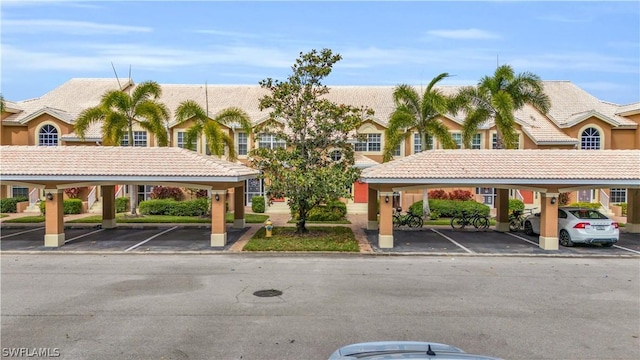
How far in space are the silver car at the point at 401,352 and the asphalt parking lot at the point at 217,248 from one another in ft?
41.3

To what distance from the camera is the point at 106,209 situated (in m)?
23.6

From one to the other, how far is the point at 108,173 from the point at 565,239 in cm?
1794

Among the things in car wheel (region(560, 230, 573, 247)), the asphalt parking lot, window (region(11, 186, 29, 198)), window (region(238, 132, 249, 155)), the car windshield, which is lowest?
the asphalt parking lot

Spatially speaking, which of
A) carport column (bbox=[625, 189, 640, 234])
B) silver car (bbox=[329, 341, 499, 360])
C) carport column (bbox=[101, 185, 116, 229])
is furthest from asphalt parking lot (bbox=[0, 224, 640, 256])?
silver car (bbox=[329, 341, 499, 360])

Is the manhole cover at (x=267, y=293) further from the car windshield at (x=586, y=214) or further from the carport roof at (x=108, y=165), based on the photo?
the car windshield at (x=586, y=214)

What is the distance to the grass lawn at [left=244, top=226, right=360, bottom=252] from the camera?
1795 cm

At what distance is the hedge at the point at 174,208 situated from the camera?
28797 millimetres

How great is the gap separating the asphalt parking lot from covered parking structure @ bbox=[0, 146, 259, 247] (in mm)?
1223

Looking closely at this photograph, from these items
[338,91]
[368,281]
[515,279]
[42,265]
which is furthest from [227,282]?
[338,91]

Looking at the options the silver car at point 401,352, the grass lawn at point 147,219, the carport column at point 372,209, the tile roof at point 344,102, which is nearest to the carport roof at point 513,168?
the carport column at point 372,209

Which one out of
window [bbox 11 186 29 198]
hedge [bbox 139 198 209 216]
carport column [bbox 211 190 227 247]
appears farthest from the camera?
window [bbox 11 186 29 198]

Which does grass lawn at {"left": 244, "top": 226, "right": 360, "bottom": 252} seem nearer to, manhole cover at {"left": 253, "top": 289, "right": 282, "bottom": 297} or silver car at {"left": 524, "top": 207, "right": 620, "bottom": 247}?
manhole cover at {"left": 253, "top": 289, "right": 282, "bottom": 297}

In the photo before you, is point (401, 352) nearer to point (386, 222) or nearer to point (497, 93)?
point (386, 222)

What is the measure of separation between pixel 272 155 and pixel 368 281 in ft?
28.3
